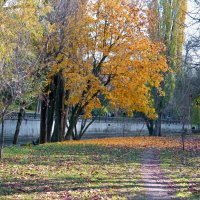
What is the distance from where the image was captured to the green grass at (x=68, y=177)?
937 cm

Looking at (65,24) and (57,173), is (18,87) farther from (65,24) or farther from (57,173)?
(65,24)

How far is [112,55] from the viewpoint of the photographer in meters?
25.6

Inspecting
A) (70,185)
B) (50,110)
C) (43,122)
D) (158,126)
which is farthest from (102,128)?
(70,185)

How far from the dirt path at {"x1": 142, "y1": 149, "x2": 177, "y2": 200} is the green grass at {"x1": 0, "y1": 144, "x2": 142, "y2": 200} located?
28 cm

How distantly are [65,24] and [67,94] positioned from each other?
610cm

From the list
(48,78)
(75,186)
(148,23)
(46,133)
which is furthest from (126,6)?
(75,186)

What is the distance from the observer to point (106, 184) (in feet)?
35.6

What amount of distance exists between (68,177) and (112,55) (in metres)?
14.9

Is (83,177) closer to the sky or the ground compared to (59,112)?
closer to the ground

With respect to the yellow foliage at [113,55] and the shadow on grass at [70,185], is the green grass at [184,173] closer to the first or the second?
the shadow on grass at [70,185]

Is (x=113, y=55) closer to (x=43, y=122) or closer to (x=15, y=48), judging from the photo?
(x=43, y=122)

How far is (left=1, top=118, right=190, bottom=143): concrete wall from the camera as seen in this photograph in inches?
1460

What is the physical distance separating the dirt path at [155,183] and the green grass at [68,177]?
28 cm

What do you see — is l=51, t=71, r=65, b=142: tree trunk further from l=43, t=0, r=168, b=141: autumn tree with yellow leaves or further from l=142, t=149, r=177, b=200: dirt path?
l=142, t=149, r=177, b=200: dirt path
